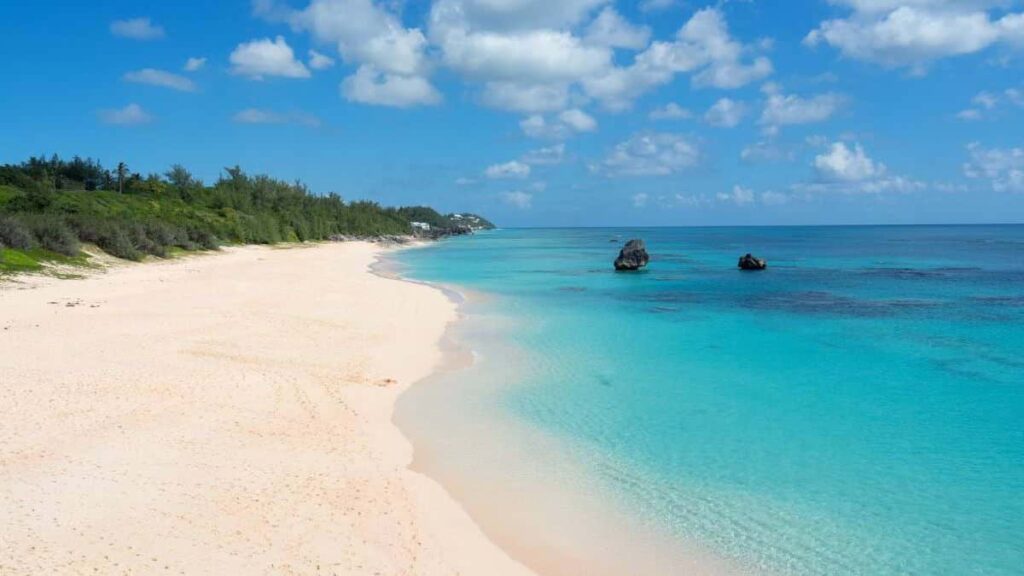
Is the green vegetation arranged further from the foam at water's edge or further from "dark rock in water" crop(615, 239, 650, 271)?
"dark rock in water" crop(615, 239, 650, 271)

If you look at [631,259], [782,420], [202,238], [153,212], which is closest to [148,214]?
[153,212]

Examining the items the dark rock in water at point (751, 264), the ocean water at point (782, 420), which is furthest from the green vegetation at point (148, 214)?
the dark rock in water at point (751, 264)

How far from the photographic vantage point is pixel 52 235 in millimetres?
33938

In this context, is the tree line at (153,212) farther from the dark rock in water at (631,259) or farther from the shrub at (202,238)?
the dark rock in water at (631,259)

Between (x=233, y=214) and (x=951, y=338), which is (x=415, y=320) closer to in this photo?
(x=951, y=338)

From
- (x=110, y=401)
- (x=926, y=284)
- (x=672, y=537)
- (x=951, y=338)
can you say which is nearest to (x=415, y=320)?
(x=110, y=401)

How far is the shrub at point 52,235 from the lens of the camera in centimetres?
3347

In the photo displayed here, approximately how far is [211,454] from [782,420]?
10.8 meters

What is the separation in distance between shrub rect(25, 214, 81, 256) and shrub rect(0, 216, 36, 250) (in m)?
1.29

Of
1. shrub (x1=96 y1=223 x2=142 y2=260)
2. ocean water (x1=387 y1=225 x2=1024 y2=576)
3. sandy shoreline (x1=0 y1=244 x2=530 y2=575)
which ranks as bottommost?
ocean water (x1=387 y1=225 x2=1024 y2=576)

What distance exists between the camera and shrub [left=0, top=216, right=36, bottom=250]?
3062cm

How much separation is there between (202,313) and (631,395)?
1453cm

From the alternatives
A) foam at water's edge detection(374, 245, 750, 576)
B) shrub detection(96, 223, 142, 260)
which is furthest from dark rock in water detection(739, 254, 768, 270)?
foam at water's edge detection(374, 245, 750, 576)

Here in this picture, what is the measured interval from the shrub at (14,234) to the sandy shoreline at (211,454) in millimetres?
13270
